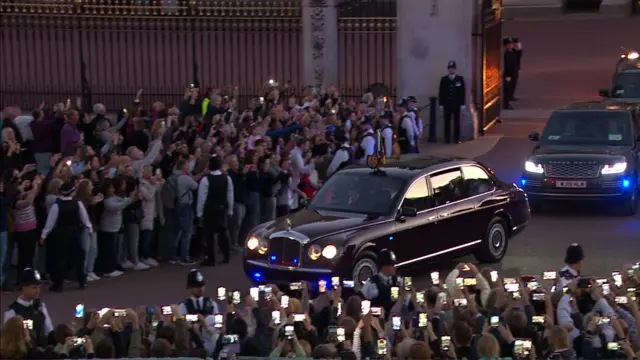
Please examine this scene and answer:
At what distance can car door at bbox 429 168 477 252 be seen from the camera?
15.4 meters

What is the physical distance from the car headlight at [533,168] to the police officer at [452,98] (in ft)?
18.9

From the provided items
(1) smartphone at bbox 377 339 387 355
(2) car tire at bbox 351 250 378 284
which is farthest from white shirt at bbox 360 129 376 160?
(1) smartphone at bbox 377 339 387 355

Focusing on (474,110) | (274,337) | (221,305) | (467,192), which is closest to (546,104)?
(474,110)

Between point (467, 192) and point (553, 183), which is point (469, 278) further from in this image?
point (553, 183)

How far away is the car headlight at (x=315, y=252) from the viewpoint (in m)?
14.0

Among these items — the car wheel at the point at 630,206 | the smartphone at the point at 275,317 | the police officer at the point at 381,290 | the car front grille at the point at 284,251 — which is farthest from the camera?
the car wheel at the point at 630,206

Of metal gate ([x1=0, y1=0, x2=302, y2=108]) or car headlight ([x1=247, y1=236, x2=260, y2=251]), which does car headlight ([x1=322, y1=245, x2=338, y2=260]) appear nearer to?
car headlight ([x1=247, y1=236, x2=260, y2=251])

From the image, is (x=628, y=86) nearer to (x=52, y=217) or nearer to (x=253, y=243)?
(x=253, y=243)

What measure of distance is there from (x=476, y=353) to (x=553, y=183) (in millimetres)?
11363

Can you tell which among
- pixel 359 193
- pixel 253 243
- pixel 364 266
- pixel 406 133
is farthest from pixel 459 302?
pixel 406 133

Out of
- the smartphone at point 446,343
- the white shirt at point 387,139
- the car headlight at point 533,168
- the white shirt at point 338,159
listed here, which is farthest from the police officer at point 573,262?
the white shirt at point 387,139

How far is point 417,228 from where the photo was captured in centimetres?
1493

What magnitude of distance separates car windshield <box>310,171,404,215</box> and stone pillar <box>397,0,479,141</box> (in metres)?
11.2

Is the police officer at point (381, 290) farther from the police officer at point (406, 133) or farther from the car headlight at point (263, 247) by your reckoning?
the police officer at point (406, 133)
